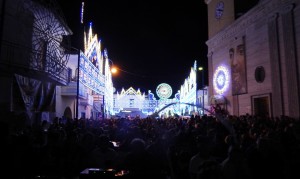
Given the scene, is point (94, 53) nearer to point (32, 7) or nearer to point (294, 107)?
point (32, 7)

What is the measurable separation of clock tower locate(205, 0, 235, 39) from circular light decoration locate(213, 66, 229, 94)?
4874 mm

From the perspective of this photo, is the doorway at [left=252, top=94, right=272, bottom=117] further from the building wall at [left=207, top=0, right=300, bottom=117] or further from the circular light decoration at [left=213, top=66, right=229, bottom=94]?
the circular light decoration at [left=213, top=66, right=229, bottom=94]

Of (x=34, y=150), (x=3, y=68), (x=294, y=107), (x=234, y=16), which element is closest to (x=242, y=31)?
(x=234, y=16)

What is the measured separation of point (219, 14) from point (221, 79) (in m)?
7.77

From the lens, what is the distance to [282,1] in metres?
20.3

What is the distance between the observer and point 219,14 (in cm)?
3234

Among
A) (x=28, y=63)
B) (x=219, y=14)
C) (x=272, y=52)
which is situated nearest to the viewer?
(x=28, y=63)

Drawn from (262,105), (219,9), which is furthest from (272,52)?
(219,9)

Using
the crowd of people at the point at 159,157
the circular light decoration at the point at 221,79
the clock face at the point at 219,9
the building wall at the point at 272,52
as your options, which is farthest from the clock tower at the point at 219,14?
the crowd of people at the point at 159,157

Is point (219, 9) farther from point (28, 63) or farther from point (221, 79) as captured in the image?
point (28, 63)

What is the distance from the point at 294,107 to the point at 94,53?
28.1 metres

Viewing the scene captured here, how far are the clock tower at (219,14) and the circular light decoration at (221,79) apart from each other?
16.0 ft

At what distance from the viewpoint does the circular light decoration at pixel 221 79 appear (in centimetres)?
2995

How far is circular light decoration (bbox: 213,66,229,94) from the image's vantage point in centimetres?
2995
